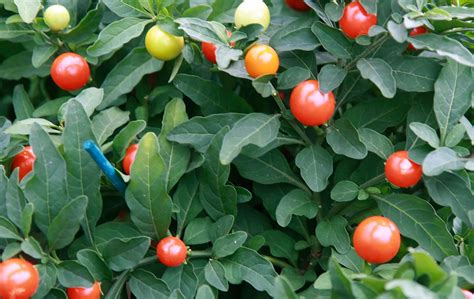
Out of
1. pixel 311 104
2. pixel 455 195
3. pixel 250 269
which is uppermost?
pixel 311 104

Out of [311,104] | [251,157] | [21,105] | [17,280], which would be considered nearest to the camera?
[17,280]

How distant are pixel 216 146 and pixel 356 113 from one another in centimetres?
24

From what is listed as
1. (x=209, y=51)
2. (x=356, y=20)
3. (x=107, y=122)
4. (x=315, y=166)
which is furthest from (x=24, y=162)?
(x=356, y=20)

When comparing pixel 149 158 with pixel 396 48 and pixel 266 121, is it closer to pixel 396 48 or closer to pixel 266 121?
pixel 266 121

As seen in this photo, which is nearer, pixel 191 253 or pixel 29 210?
pixel 29 210

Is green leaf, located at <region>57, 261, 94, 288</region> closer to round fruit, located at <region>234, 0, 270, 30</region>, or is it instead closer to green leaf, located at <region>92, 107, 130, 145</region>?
green leaf, located at <region>92, 107, 130, 145</region>

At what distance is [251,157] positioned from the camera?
1.14 metres

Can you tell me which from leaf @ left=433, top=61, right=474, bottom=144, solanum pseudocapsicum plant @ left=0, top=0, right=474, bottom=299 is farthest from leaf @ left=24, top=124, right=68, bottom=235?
leaf @ left=433, top=61, right=474, bottom=144

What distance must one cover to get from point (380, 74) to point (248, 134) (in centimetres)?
22

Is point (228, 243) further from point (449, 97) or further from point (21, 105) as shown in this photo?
point (21, 105)

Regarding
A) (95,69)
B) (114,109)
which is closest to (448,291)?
(114,109)

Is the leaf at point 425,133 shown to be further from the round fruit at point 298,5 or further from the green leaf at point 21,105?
the green leaf at point 21,105

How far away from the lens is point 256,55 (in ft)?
3.33

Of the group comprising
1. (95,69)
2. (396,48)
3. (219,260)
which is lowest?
(219,260)
